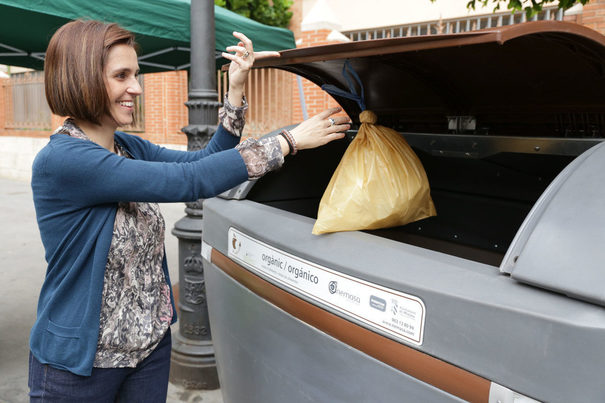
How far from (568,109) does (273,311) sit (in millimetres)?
1238

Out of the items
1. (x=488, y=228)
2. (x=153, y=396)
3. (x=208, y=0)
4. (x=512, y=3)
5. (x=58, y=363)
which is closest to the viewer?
(x=58, y=363)

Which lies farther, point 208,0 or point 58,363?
point 208,0

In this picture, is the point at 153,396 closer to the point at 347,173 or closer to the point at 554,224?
the point at 347,173

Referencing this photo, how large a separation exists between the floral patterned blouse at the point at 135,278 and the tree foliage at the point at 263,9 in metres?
8.69

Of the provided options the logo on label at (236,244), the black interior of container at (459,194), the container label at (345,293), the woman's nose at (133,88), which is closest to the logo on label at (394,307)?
the container label at (345,293)

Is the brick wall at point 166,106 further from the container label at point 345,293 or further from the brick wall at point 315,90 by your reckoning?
the container label at point 345,293

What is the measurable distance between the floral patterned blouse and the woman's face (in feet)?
0.40

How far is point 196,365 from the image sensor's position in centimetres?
306

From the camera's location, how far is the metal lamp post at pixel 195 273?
2996 millimetres

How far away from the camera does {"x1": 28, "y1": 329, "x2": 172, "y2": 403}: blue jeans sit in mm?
1501

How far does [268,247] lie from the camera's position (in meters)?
1.56

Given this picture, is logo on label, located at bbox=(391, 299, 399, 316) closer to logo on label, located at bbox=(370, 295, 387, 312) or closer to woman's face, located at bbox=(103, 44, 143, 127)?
logo on label, located at bbox=(370, 295, 387, 312)

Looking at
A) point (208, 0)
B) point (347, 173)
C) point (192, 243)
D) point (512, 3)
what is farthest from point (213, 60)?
point (512, 3)

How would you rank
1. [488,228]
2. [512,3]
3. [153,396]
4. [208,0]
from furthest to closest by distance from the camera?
[512,3]
[208,0]
[488,228]
[153,396]
